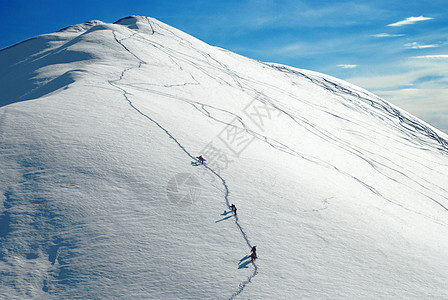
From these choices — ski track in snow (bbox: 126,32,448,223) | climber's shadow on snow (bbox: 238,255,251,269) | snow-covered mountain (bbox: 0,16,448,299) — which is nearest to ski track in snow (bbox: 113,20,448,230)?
ski track in snow (bbox: 126,32,448,223)

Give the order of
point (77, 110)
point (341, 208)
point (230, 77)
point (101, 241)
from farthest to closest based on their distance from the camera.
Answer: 1. point (230, 77)
2. point (77, 110)
3. point (341, 208)
4. point (101, 241)

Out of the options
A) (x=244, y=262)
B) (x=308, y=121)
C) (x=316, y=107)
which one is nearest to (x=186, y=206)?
(x=244, y=262)

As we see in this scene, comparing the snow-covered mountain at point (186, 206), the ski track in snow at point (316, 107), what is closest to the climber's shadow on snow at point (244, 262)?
the snow-covered mountain at point (186, 206)

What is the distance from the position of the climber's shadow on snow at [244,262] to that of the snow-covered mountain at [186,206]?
0.10 ft

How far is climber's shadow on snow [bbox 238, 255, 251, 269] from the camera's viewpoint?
798cm

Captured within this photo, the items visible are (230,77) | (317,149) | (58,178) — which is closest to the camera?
(58,178)

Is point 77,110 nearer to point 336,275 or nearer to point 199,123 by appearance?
point 199,123

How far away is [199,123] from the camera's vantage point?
16984 mm

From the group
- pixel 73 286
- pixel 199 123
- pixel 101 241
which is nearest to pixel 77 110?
pixel 199 123

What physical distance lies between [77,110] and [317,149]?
15256 mm

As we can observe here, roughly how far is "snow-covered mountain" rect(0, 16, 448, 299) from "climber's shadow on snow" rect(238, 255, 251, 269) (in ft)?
0.10

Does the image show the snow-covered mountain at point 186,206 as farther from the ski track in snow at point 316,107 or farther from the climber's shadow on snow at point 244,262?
the ski track in snow at point 316,107

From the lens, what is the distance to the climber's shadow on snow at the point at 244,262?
7.98 metres

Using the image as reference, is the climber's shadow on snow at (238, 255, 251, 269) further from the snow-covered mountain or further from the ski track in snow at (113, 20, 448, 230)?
the ski track in snow at (113, 20, 448, 230)
